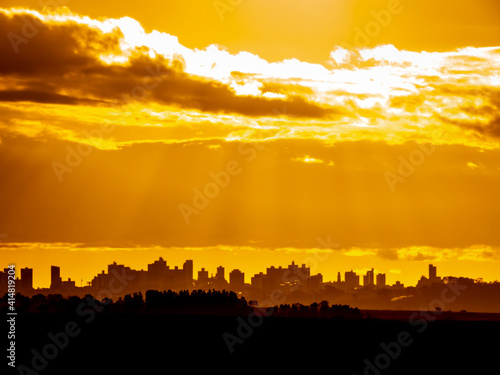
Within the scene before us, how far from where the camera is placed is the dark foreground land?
113 m

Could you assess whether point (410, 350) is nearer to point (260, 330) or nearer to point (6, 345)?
point (260, 330)

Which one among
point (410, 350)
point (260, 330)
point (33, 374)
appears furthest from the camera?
point (260, 330)

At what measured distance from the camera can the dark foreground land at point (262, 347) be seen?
11338 centimetres

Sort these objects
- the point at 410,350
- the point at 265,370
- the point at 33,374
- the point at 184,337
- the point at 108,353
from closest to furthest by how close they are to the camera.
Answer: the point at 33,374 < the point at 265,370 < the point at 108,353 < the point at 410,350 < the point at 184,337

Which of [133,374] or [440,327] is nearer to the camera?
[133,374]

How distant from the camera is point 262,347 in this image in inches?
5453

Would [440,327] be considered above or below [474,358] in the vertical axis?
above

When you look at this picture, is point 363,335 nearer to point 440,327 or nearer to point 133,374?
point 440,327

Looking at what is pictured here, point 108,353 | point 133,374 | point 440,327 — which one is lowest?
point 133,374

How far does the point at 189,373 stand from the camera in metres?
106

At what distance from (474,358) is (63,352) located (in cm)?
4979

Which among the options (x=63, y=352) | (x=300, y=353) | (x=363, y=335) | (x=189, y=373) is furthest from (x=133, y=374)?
(x=363, y=335)

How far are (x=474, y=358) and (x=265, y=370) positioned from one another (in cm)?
2881

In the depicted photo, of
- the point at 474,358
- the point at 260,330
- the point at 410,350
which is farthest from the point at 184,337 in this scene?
the point at 474,358
